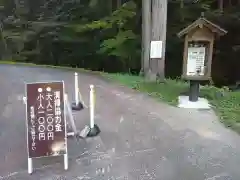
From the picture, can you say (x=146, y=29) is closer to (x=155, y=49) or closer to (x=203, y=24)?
(x=155, y=49)

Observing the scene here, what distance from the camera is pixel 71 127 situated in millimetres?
5449

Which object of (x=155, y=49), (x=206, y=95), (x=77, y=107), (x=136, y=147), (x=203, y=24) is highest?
(x=203, y=24)

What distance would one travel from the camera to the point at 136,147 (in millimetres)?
4934

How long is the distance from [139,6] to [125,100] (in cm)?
563

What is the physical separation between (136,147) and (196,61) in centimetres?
282

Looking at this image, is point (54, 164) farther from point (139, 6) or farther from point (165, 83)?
→ point (139, 6)

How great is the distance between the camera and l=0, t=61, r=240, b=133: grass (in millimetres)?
6180

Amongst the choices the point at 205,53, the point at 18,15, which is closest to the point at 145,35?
the point at 205,53

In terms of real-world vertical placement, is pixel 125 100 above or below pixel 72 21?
below

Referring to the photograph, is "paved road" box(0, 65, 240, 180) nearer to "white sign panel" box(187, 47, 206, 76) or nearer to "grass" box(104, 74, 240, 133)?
"grass" box(104, 74, 240, 133)

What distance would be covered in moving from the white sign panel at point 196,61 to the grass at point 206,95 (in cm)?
68

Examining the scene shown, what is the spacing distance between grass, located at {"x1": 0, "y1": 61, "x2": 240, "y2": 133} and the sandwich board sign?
3.09 metres

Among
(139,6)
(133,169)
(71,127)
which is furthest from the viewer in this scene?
(139,6)

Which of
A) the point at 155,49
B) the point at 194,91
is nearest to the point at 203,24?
the point at 194,91
